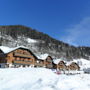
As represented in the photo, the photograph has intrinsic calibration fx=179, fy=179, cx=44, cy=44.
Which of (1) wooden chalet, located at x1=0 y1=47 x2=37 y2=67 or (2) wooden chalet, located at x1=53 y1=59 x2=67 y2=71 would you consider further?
(2) wooden chalet, located at x1=53 y1=59 x2=67 y2=71

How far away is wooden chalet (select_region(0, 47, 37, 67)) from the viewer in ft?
199

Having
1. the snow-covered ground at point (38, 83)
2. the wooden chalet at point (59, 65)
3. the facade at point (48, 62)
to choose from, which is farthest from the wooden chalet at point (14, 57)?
the snow-covered ground at point (38, 83)

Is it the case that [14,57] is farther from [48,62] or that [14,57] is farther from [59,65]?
[59,65]

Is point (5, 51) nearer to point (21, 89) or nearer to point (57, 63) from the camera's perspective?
point (57, 63)

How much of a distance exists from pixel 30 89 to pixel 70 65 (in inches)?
3759

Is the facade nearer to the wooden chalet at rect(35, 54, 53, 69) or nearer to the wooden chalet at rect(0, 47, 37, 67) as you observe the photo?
the wooden chalet at rect(35, 54, 53, 69)

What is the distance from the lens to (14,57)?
62812mm

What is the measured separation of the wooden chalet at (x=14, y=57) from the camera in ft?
199

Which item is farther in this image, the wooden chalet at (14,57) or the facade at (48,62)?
the facade at (48,62)

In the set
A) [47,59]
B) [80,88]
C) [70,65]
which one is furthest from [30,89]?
[70,65]

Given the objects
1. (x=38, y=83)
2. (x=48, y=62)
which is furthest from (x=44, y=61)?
(x=38, y=83)

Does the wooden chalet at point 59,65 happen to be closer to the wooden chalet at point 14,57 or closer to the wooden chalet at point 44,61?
the wooden chalet at point 44,61

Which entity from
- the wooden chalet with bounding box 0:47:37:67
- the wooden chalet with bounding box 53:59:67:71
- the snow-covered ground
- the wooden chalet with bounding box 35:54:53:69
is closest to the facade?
the wooden chalet with bounding box 35:54:53:69

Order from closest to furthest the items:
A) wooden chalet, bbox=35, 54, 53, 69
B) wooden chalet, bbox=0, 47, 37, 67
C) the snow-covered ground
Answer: the snow-covered ground → wooden chalet, bbox=0, 47, 37, 67 → wooden chalet, bbox=35, 54, 53, 69
